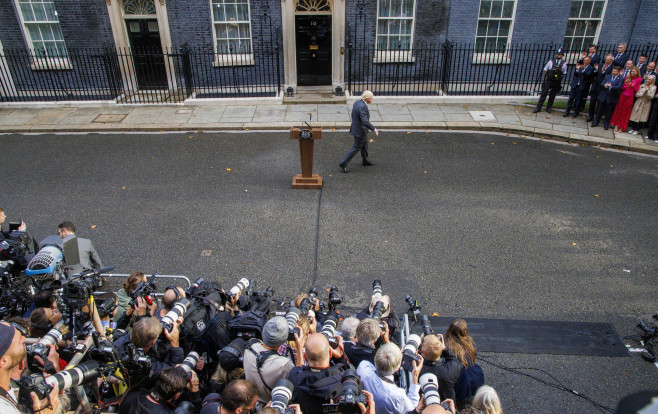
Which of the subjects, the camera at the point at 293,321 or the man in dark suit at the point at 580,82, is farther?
the man in dark suit at the point at 580,82

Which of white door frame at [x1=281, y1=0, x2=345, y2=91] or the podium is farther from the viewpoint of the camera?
white door frame at [x1=281, y1=0, x2=345, y2=91]

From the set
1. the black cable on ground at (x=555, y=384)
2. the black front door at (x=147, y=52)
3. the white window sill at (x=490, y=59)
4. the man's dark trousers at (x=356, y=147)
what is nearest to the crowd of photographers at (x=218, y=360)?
the black cable on ground at (x=555, y=384)

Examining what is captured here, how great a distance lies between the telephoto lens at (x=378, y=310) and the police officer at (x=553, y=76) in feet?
34.9

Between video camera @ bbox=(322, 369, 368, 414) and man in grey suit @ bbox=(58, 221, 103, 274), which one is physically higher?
video camera @ bbox=(322, 369, 368, 414)

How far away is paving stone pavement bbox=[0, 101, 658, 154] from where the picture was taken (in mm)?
11898

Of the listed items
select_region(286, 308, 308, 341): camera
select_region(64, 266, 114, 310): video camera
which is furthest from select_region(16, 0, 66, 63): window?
select_region(286, 308, 308, 341): camera

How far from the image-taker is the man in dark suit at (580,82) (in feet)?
39.5

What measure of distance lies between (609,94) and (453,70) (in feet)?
14.5

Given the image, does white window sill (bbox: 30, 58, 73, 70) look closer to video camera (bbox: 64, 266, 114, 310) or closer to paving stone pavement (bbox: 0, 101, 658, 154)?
paving stone pavement (bbox: 0, 101, 658, 154)

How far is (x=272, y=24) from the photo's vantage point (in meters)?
14.1

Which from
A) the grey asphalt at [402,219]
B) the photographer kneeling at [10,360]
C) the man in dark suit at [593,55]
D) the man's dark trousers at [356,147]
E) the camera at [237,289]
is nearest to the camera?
the photographer kneeling at [10,360]

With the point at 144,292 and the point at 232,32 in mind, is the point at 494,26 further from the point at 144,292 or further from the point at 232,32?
the point at 144,292

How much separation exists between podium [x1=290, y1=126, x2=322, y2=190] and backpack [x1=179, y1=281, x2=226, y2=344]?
4.49 m

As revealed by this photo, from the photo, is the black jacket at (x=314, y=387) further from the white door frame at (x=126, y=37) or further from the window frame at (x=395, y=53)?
the white door frame at (x=126, y=37)
